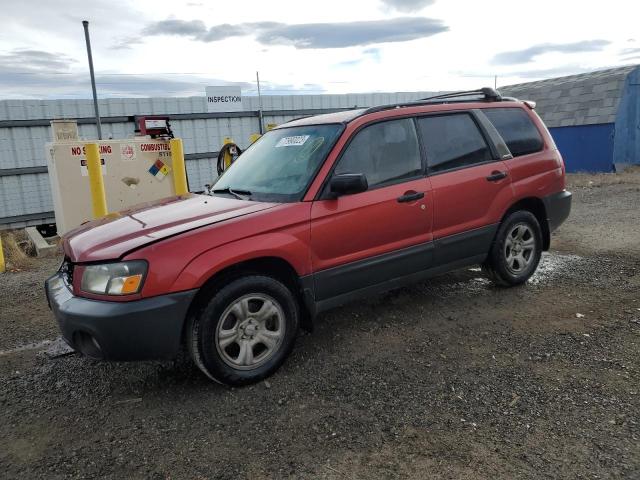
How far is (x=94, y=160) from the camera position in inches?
311

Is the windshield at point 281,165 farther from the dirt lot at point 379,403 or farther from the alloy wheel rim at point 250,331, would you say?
the dirt lot at point 379,403

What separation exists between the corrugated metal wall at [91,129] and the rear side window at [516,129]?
9.01 metres

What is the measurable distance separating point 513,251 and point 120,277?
356 centimetres

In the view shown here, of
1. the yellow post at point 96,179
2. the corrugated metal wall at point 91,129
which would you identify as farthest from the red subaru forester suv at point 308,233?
the corrugated metal wall at point 91,129

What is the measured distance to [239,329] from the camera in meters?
3.34

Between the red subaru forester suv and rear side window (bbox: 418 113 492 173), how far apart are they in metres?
0.01

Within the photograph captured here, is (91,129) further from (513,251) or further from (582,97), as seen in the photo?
(582,97)

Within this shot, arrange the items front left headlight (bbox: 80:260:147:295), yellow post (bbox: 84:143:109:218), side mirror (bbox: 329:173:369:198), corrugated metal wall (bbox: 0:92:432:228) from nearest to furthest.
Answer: front left headlight (bbox: 80:260:147:295), side mirror (bbox: 329:173:369:198), yellow post (bbox: 84:143:109:218), corrugated metal wall (bbox: 0:92:432:228)

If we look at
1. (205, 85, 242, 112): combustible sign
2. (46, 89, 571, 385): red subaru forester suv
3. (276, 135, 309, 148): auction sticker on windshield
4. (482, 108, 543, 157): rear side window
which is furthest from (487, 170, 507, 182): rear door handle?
(205, 85, 242, 112): combustible sign

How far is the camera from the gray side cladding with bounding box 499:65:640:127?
1562 centimetres

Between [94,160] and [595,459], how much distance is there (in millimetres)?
7521

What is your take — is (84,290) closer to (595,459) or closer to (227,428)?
(227,428)

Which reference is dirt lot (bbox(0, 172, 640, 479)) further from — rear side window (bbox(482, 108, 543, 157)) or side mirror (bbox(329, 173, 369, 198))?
rear side window (bbox(482, 108, 543, 157))

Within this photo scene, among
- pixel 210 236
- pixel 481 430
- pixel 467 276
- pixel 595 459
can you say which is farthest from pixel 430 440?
pixel 467 276
